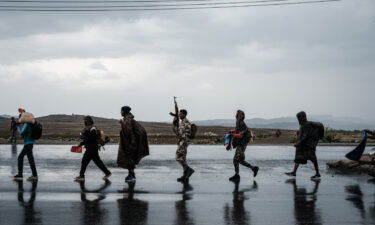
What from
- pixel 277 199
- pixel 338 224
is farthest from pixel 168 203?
pixel 338 224

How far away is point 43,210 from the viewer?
8844 millimetres

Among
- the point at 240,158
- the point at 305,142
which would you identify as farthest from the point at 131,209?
the point at 305,142

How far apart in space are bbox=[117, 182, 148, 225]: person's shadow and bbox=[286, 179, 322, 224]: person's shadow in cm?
247

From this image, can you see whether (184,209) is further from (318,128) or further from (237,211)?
A: (318,128)

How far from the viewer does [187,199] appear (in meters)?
10.5

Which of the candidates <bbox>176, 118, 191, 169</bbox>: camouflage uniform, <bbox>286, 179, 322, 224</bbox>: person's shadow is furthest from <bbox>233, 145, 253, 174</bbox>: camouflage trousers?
<bbox>286, 179, 322, 224</bbox>: person's shadow

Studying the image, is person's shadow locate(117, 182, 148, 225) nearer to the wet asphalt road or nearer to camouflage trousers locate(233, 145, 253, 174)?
the wet asphalt road

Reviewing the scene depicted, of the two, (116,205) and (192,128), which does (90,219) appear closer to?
(116,205)

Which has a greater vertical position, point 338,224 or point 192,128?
point 192,128

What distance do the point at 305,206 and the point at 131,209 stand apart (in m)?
3.21

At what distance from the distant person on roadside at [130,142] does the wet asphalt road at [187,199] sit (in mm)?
587

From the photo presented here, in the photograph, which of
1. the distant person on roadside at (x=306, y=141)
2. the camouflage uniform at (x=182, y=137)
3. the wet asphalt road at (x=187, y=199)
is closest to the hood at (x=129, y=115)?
the camouflage uniform at (x=182, y=137)

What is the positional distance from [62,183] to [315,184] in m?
6.40

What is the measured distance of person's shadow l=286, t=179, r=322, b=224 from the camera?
8.35 m
